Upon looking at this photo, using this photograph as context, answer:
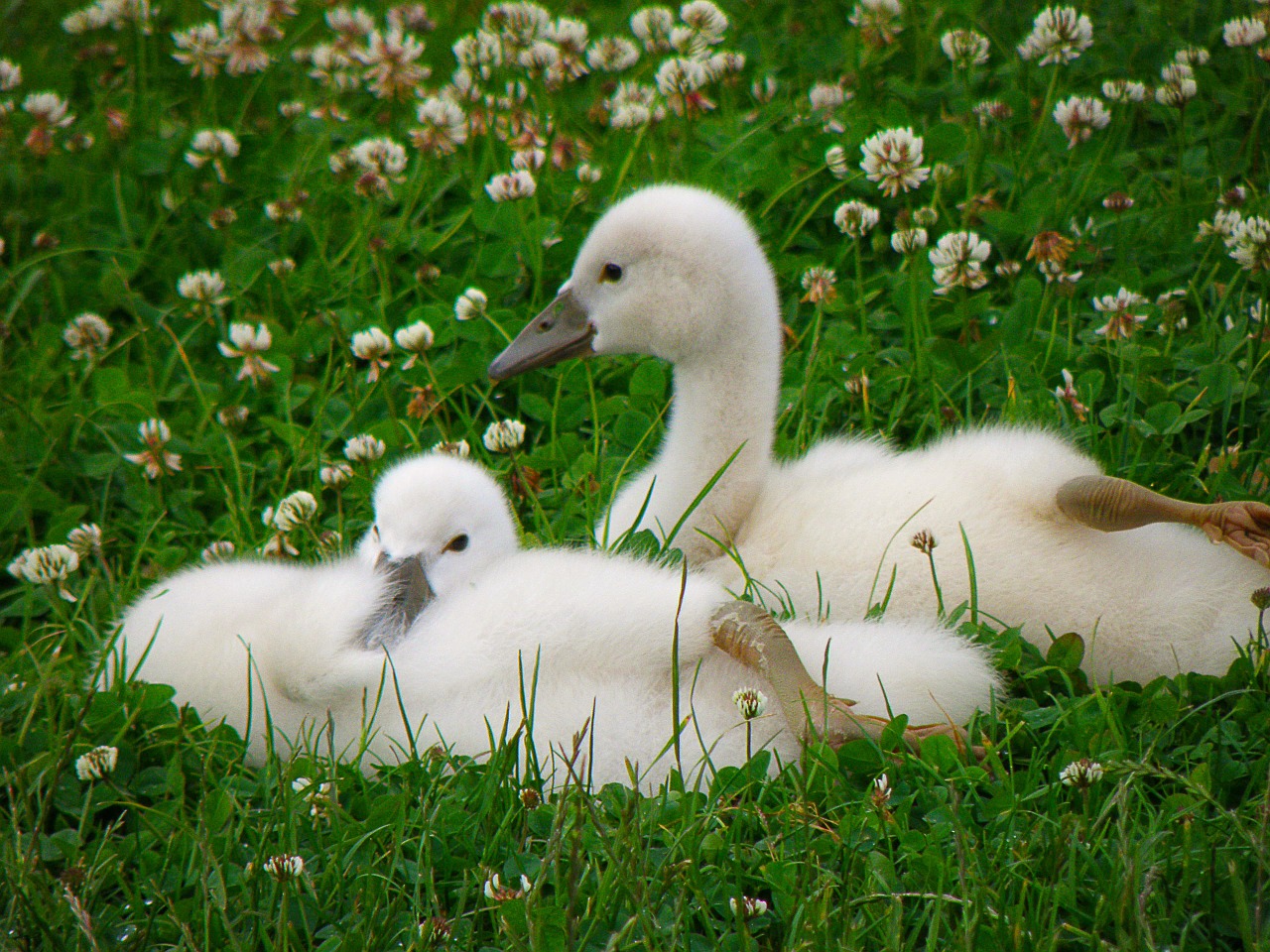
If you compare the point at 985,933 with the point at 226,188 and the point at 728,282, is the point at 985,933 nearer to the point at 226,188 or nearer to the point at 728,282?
the point at 728,282

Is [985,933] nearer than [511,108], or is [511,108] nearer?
[985,933]

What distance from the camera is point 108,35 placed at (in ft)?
19.5

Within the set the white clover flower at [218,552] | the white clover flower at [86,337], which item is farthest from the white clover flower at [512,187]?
the white clover flower at [218,552]

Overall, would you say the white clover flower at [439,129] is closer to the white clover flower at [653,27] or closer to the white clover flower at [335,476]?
the white clover flower at [653,27]

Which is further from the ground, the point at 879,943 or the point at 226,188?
the point at 226,188

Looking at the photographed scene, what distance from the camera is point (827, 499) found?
120 inches

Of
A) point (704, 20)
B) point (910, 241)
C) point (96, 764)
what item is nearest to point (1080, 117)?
point (910, 241)

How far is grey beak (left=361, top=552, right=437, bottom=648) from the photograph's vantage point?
8.88 feet

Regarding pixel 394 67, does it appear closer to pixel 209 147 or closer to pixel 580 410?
pixel 209 147

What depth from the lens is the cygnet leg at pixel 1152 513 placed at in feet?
8.98

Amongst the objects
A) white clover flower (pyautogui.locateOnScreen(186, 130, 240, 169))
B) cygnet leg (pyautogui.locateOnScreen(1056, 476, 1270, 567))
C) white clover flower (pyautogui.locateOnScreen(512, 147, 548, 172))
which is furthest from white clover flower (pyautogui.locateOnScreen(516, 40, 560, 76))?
cygnet leg (pyautogui.locateOnScreen(1056, 476, 1270, 567))

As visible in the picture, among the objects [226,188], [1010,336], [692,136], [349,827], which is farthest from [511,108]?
[349,827]

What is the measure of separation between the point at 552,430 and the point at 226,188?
1956 millimetres

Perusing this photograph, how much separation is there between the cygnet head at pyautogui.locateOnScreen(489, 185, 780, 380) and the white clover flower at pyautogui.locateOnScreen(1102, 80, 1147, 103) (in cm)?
195
